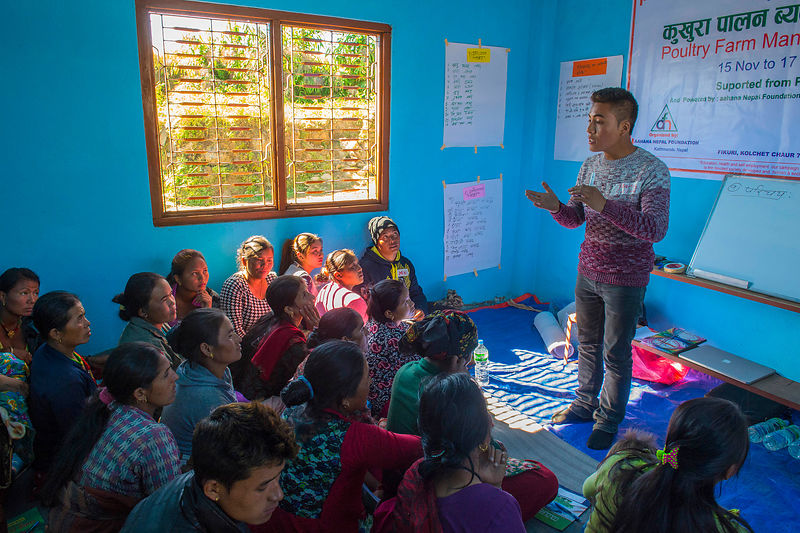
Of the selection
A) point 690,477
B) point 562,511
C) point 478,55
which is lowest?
point 562,511

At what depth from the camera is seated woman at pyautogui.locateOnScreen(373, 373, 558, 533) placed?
1.29m

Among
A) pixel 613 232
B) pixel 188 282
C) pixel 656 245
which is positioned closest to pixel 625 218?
pixel 613 232

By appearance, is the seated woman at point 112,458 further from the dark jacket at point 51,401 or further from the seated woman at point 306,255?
the seated woman at point 306,255

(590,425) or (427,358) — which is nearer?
(427,358)

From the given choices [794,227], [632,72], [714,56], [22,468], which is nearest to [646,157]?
[794,227]

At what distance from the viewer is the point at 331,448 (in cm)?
154

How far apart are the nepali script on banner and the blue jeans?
142 cm

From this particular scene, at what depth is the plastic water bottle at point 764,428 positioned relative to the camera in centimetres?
295

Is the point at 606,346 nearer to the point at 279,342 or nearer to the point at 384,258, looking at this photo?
the point at 279,342

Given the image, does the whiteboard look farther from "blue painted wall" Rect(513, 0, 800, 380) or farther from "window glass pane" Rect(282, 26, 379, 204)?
"window glass pane" Rect(282, 26, 379, 204)

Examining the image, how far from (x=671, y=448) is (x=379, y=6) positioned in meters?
3.54

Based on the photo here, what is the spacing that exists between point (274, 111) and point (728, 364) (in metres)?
3.26

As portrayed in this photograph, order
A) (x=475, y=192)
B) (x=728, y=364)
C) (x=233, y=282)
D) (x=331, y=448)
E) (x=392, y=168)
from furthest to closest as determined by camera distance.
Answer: (x=475, y=192) → (x=392, y=168) → (x=233, y=282) → (x=728, y=364) → (x=331, y=448)

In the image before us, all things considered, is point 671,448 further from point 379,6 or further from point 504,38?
point 504,38
